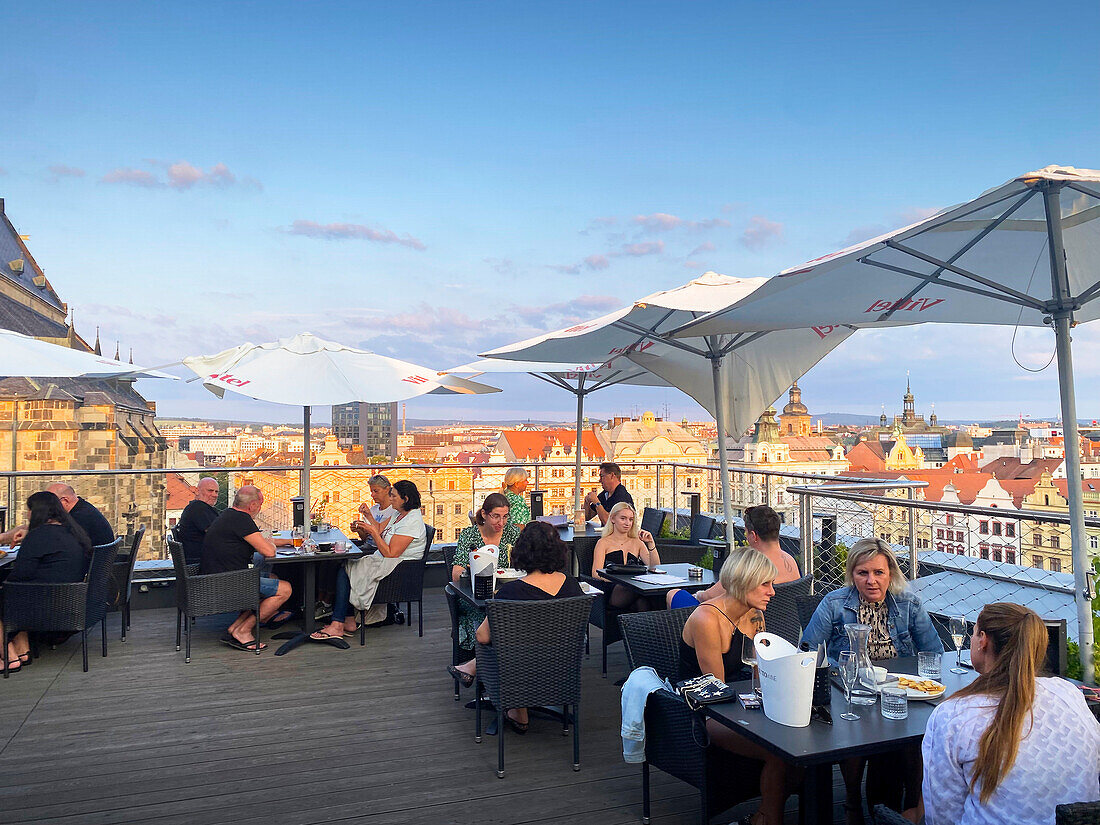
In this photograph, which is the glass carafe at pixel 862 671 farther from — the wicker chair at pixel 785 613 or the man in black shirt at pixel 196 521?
the man in black shirt at pixel 196 521

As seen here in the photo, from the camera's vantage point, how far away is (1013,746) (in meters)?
2.03

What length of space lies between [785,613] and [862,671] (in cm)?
141

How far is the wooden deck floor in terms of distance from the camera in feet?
11.4

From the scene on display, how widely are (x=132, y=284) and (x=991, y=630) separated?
39.3m

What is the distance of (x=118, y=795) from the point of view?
3623 millimetres

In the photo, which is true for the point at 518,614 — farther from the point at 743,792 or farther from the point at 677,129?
the point at 677,129

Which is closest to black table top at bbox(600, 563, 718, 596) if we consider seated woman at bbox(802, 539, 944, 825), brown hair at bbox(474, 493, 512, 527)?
brown hair at bbox(474, 493, 512, 527)

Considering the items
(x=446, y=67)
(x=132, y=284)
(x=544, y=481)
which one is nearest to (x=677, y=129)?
(x=446, y=67)

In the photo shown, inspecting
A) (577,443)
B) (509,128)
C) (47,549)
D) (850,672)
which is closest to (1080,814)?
(850,672)

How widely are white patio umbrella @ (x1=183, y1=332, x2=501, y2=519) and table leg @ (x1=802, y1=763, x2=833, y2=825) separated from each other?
15.3 feet

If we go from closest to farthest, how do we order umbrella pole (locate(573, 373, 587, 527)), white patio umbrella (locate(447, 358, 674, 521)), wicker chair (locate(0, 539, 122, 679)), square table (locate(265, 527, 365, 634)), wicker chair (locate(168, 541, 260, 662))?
wicker chair (locate(0, 539, 122, 679))
wicker chair (locate(168, 541, 260, 662))
square table (locate(265, 527, 365, 634))
white patio umbrella (locate(447, 358, 674, 521))
umbrella pole (locate(573, 373, 587, 527))

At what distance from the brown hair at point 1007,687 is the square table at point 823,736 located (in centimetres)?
40

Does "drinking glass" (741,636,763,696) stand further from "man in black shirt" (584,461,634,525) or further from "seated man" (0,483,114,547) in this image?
"seated man" (0,483,114,547)

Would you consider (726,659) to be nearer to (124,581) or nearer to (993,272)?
(993,272)
